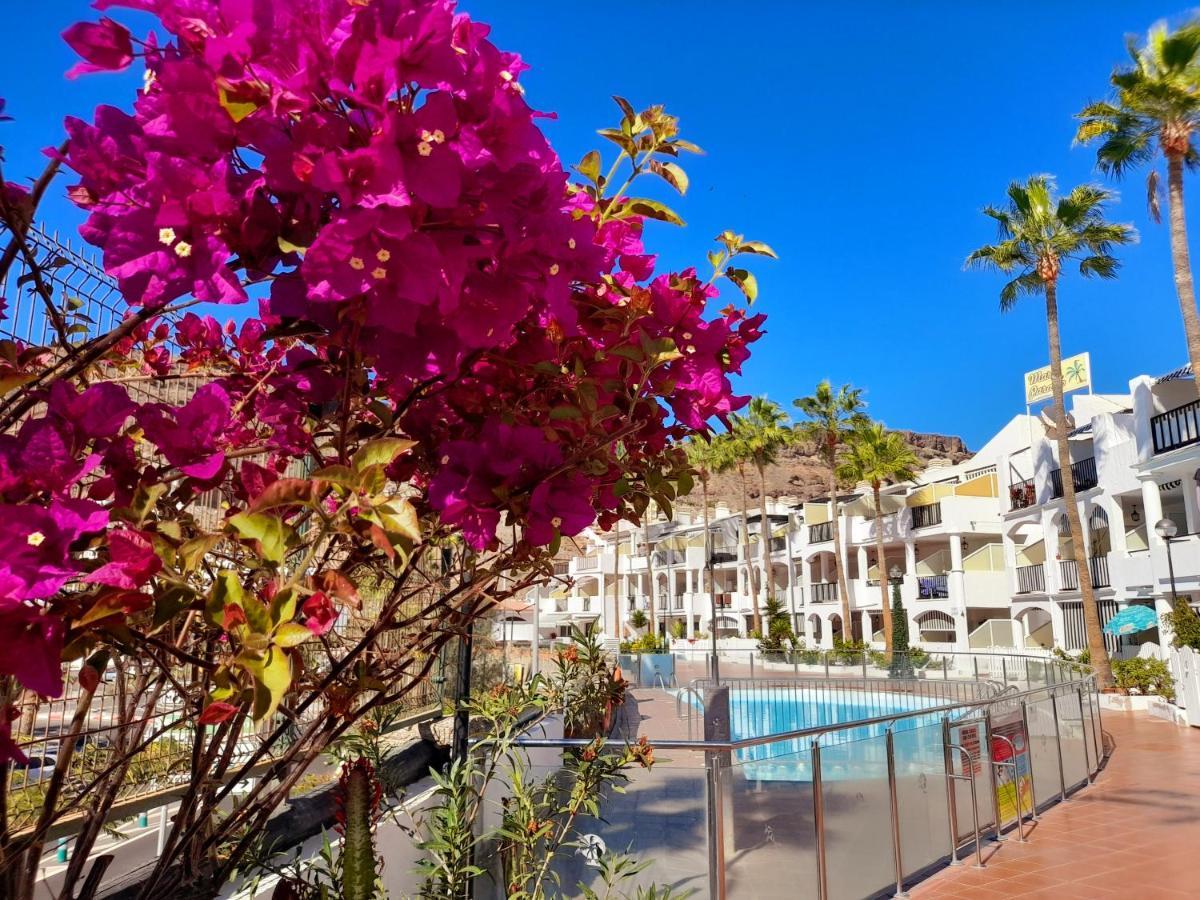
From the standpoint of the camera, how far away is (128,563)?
86 cm

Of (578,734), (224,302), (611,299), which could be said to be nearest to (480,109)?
(224,302)

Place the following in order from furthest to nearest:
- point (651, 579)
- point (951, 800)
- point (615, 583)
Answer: point (615, 583)
point (651, 579)
point (951, 800)

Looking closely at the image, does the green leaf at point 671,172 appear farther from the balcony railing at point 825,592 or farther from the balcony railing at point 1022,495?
the balcony railing at point 825,592

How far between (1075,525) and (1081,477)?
7057 mm

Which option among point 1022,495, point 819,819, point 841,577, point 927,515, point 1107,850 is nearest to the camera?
point 819,819

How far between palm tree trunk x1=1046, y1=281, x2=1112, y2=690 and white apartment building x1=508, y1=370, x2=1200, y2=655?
174 cm

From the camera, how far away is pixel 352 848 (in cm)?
258

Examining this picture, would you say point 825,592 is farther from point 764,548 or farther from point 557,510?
point 557,510

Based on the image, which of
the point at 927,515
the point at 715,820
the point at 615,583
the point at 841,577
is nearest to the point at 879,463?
the point at 927,515

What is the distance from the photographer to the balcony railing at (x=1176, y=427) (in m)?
20.9

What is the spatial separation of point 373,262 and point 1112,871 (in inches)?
311

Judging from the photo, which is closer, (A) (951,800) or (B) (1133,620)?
(A) (951,800)

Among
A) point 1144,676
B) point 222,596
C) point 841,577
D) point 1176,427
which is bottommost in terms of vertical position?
point 1144,676

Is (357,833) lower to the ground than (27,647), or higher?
lower
